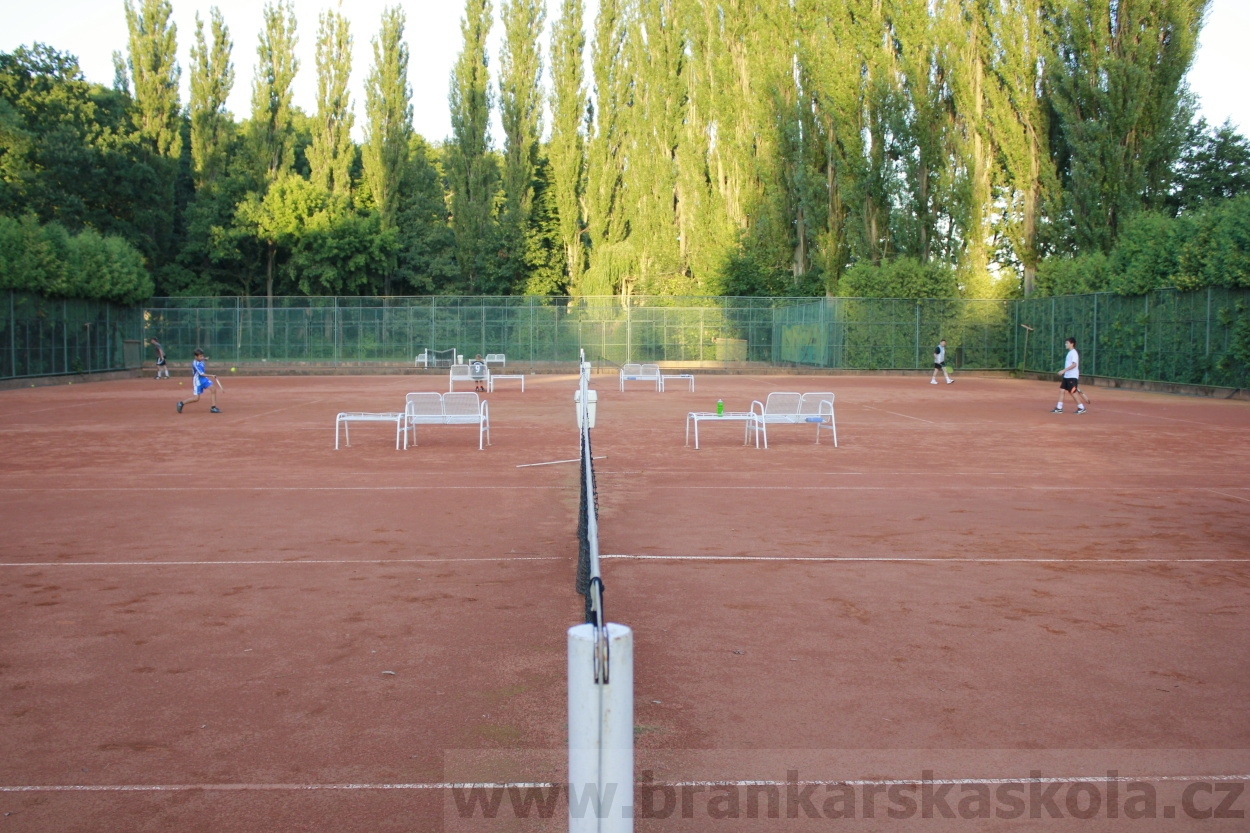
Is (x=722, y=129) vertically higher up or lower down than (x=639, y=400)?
higher up

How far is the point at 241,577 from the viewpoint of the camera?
736 cm

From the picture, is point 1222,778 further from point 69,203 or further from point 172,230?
point 172,230

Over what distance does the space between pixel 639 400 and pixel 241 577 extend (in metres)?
18.8

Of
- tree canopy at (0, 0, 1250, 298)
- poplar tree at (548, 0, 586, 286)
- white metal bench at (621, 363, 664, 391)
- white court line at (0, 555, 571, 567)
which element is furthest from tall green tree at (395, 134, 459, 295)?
white court line at (0, 555, 571, 567)

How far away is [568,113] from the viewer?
57.2 meters

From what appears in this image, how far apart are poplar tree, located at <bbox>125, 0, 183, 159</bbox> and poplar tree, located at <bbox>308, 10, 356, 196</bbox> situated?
670 centimetres

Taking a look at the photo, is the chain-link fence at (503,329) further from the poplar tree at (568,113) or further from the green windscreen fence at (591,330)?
the poplar tree at (568,113)

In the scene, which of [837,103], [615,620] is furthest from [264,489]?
[837,103]

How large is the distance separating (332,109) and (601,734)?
58499mm

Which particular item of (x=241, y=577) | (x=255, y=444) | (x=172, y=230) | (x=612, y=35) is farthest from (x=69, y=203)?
(x=241, y=577)

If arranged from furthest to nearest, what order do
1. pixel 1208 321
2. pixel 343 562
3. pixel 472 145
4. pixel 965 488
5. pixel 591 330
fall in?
1. pixel 472 145
2. pixel 591 330
3. pixel 1208 321
4. pixel 965 488
5. pixel 343 562

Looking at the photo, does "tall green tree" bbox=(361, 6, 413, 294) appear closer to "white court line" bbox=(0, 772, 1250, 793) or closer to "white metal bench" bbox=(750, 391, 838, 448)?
"white metal bench" bbox=(750, 391, 838, 448)

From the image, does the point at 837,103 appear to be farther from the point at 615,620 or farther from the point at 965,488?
the point at 615,620

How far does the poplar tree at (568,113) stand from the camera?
57250mm
